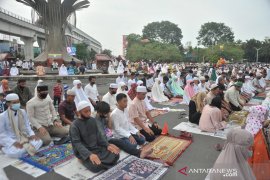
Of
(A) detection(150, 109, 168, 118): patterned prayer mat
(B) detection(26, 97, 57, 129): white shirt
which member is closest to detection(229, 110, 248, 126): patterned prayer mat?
(A) detection(150, 109, 168, 118): patterned prayer mat

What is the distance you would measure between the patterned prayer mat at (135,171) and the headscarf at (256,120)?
137 centimetres

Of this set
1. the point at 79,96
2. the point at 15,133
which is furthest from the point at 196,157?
the point at 79,96

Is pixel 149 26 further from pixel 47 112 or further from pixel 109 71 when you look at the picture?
pixel 47 112

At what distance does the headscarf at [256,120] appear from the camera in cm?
337

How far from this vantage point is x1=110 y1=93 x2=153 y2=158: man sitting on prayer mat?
3889 mm

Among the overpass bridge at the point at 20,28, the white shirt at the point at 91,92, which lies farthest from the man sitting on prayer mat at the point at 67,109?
the overpass bridge at the point at 20,28

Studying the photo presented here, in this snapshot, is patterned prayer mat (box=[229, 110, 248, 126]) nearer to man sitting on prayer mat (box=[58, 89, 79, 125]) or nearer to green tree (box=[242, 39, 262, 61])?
man sitting on prayer mat (box=[58, 89, 79, 125])

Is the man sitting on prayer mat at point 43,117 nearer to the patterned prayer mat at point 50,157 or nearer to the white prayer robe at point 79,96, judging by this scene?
the patterned prayer mat at point 50,157

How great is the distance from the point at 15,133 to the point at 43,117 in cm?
72

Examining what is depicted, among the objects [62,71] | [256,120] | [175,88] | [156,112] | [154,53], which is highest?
[154,53]

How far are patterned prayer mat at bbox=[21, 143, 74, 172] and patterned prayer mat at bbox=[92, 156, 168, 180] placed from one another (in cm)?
87

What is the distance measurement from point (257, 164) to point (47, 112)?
3.80 metres

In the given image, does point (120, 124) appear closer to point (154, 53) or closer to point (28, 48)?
point (154, 53)

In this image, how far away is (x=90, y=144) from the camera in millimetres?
3453
